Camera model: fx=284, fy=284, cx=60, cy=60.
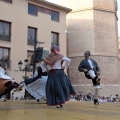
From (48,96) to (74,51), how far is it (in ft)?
88.0

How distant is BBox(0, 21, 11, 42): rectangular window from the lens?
2654 centimetres

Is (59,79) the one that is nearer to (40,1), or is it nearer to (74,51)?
(40,1)

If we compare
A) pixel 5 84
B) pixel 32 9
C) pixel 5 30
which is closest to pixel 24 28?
pixel 5 30

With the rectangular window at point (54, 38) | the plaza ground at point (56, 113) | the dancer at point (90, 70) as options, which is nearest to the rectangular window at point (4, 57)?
the rectangular window at point (54, 38)

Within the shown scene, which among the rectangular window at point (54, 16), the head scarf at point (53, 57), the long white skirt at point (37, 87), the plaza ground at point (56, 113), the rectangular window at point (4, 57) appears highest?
the rectangular window at point (54, 16)

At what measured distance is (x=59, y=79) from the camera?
305 inches

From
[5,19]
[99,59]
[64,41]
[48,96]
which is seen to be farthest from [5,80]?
[99,59]

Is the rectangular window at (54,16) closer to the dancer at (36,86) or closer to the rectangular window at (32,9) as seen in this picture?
the rectangular window at (32,9)

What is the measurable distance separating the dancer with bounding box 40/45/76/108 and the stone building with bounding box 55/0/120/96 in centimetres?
2531

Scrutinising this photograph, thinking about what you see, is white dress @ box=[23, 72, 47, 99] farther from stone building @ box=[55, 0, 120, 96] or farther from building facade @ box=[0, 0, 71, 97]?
stone building @ box=[55, 0, 120, 96]

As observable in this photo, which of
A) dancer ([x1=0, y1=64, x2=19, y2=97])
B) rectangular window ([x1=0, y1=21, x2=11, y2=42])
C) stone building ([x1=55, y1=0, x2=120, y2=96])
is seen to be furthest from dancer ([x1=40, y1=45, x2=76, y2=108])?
stone building ([x1=55, y1=0, x2=120, y2=96])

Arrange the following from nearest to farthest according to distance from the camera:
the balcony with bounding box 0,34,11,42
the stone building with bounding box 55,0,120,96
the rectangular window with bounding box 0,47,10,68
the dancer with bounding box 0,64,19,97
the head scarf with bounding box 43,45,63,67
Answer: the dancer with bounding box 0,64,19,97
the head scarf with bounding box 43,45,63,67
the rectangular window with bounding box 0,47,10,68
the balcony with bounding box 0,34,11,42
the stone building with bounding box 55,0,120,96

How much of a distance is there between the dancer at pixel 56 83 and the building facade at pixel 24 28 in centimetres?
1806

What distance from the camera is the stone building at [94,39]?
110 feet
